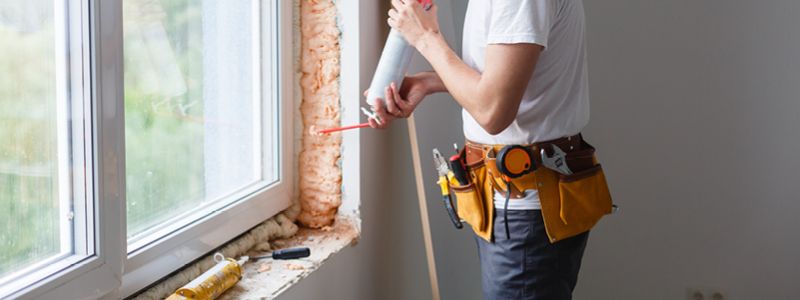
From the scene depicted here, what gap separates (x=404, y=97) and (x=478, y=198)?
29 cm

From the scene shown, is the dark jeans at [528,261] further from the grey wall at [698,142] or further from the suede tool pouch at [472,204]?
the grey wall at [698,142]

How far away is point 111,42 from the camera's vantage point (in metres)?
1.28

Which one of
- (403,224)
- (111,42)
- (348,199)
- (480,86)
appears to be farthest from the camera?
(403,224)

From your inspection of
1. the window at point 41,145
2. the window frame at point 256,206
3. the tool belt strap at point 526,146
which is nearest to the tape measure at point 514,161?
the tool belt strap at point 526,146

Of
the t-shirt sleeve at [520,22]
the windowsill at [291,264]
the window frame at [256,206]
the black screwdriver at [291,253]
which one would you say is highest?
the t-shirt sleeve at [520,22]

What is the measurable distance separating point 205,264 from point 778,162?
1.89 m

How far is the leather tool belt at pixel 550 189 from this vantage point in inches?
63.4

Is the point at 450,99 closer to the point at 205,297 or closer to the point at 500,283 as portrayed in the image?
the point at 500,283

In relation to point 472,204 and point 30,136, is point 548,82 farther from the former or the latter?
point 30,136

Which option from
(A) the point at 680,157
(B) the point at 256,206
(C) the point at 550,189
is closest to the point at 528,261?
(C) the point at 550,189

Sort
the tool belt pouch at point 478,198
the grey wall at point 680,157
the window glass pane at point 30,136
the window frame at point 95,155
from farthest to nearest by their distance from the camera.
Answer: the grey wall at point 680,157 < the tool belt pouch at point 478,198 < the window frame at point 95,155 < the window glass pane at point 30,136

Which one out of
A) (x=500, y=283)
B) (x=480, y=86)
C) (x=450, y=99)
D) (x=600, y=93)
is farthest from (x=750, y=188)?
(x=480, y=86)

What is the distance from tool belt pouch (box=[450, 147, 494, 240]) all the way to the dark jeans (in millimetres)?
27

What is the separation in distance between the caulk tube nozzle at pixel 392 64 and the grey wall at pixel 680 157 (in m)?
0.69
